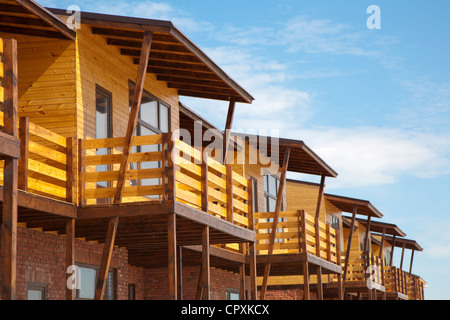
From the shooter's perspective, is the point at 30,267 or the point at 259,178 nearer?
the point at 30,267

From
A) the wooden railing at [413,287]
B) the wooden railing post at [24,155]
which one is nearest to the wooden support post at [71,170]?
the wooden railing post at [24,155]

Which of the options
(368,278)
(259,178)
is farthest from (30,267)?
(368,278)

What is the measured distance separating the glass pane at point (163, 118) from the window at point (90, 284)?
12.4 feet

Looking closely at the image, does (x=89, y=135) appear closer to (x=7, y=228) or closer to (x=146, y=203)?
(x=146, y=203)

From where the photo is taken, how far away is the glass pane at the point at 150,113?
17922 mm

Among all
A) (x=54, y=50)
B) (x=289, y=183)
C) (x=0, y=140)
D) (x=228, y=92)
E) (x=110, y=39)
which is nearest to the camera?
(x=0, y=140)

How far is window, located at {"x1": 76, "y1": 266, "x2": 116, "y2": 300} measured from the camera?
1675 centimetres

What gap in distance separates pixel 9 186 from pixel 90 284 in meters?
7.27

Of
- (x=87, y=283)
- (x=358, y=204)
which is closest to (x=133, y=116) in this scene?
(x=87, y=283)

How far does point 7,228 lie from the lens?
33.6ft

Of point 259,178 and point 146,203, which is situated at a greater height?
point 259,178

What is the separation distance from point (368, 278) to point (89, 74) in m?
20.5

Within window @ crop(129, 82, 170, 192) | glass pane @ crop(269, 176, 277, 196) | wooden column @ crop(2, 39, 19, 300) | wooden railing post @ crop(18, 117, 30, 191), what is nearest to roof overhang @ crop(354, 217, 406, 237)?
glass pane @ crop(269, 176, 277, 196)

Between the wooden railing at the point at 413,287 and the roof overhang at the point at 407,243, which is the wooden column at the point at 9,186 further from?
the wooden railing at the point at 413,287
